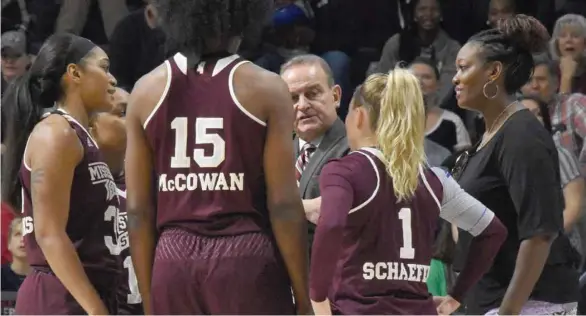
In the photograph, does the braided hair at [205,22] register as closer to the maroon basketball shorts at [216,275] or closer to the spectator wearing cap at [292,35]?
the maroon basketball shorts at [216,275]

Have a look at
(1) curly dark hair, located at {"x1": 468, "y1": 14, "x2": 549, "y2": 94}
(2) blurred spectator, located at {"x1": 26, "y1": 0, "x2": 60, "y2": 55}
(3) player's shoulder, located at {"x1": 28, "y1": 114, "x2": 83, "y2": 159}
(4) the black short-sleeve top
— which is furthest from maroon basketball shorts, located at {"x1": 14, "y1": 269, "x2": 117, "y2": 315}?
(2) blurred spectator, located at {"x1": 26, "y1": 0, "x2": 60, "y2": 55}

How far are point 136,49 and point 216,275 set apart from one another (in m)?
4.16

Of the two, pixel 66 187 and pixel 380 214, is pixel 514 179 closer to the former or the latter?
pixel 380 214

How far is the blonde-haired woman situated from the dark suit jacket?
1.87 ft

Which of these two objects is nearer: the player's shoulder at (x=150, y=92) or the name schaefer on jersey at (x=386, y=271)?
the player's shoulder at (x=150, y=92)

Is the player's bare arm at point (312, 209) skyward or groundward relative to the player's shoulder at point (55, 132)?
groundward

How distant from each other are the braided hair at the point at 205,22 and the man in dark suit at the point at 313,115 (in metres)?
1.02

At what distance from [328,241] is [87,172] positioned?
3.18 ft

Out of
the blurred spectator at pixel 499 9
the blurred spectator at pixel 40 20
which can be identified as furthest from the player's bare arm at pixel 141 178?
the blurred spectator at pixel 499 9

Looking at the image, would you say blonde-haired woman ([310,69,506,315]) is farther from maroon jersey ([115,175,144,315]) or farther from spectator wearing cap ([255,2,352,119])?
spectator wearing cap ([255,2,352,119])

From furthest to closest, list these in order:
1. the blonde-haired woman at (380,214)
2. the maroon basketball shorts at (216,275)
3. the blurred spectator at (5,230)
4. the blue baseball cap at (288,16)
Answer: the blue baseball cap at (288,16) → the blurred spectator at (5,230) → the blonde-haired woman at (380,214) → the maroon basketball shorts at (216,275)

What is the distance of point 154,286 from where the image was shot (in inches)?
114

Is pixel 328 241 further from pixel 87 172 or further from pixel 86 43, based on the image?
pixel 86 43

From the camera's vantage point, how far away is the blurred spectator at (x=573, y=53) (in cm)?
668
